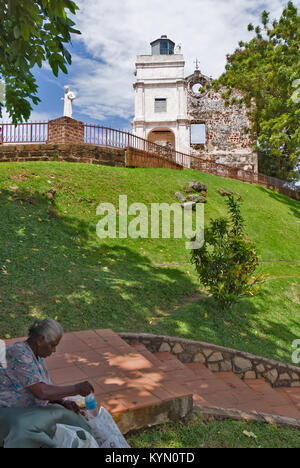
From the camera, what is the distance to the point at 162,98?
1200 inches

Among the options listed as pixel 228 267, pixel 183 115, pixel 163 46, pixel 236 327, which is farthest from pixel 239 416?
pixel 163 46

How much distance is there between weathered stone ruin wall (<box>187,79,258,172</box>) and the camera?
3128 centimetres

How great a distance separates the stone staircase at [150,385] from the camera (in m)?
3.32

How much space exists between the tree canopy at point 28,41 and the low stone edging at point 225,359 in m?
4.26

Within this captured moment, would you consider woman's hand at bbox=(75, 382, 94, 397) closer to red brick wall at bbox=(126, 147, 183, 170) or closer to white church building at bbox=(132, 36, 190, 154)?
red brick wall at bbox=(126, 147, 183, 170)

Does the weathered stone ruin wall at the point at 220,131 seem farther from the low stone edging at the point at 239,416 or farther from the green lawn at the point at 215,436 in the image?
the green lawn at the point at 215,436

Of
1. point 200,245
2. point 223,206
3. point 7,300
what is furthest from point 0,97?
point 223,206

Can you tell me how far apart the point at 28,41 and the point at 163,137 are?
95.3ft

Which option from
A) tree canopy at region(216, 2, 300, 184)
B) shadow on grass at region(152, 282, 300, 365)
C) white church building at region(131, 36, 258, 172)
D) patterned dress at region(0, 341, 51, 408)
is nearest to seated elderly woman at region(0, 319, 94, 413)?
patterned dress at region(0, 341, 51, 408)

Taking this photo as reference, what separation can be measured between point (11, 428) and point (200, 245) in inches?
213

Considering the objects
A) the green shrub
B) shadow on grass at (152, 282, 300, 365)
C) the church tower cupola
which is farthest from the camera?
the church tower cupola

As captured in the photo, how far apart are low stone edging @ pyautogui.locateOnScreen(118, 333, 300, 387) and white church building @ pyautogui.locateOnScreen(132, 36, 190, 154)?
2622cm

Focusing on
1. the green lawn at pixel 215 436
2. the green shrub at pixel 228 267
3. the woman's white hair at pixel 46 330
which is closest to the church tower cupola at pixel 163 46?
the green shrub at pixel 228 267

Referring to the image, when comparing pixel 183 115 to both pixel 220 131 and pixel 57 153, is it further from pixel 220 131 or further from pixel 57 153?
pixel 57 153
